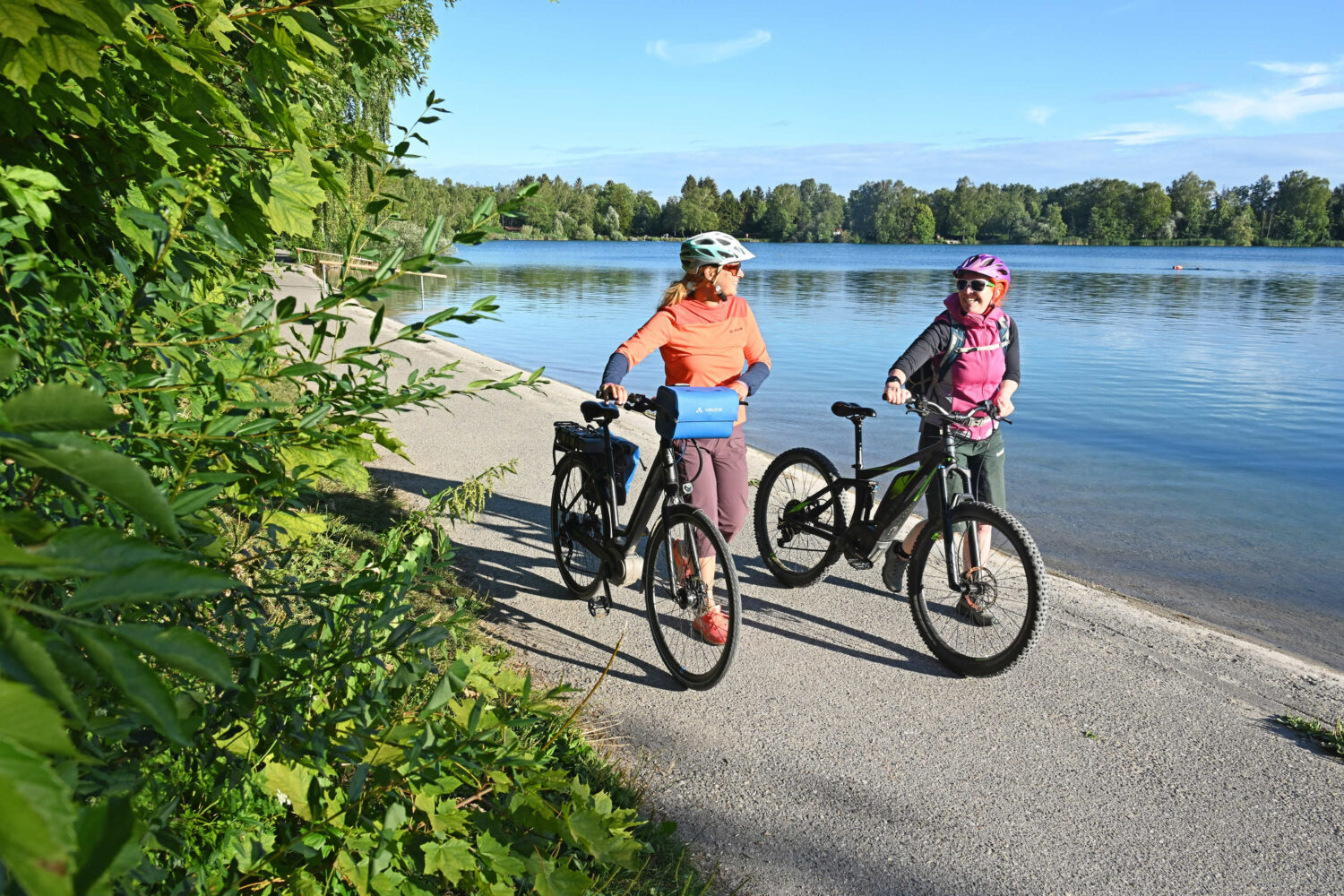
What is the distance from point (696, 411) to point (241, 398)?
296 cm

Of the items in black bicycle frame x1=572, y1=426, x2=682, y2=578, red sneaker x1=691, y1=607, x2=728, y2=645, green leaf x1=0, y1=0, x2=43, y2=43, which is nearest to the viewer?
green leaf x1=0, y1=0, x2=43, y2=43

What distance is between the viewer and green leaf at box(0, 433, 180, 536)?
0.59m

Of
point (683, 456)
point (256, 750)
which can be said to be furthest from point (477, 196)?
point (683, 456)

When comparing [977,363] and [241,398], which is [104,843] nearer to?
[241,398]

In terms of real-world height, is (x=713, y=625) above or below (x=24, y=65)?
below

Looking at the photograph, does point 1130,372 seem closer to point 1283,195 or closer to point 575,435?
point 575,435

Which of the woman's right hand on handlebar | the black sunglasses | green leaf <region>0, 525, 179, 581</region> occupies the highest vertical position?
the black sunglasses

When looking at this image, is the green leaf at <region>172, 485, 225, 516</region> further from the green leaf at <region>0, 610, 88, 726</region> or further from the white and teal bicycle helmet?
the white and teal bicycle helmet

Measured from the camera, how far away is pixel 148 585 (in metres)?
0.63

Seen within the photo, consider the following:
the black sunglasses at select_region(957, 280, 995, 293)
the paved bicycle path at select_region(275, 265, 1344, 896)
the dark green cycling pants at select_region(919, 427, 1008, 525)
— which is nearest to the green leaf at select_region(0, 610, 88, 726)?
the paved bicycle path at select_region(275, 265, 1344, 896)

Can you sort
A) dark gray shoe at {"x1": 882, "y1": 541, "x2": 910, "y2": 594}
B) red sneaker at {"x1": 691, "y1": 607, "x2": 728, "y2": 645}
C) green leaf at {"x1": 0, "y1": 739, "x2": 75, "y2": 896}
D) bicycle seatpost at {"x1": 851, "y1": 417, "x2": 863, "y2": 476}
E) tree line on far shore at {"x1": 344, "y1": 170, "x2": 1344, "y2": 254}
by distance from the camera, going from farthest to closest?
tree line on far shore at {"x1": 344, "y1": 170, "x2": 1344, "y2": 254} → bicycle seatpost at {"x1": 851, "y1": 417, "x2": 863, "y2": 476} → dark gray shoe at {"x1": 882, "y1": 541, "x2": 910, "y2": 594} → red sneaker at {"x1": 691, "y1": 607, "x2": 728, "y2": 645} → green leaf at {"x1": 0, "y1": 739, "x2": 75, "y2": 896}

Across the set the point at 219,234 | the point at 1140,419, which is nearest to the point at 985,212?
the point at 1140,419

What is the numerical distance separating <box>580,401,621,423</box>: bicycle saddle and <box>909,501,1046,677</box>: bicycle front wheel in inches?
74.6

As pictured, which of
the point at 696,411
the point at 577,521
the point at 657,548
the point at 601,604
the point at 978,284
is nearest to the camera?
the point at 696,411
